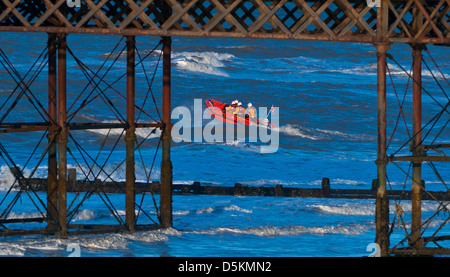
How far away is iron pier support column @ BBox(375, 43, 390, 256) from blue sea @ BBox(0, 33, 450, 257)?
0.44m

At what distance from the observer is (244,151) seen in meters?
47.8

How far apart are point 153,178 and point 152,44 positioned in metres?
49.8

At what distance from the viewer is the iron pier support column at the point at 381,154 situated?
17042mm

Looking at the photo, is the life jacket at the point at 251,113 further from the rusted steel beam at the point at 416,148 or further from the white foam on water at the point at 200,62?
the rusted steel beam at the point at 416,148

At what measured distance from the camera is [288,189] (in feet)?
95.2

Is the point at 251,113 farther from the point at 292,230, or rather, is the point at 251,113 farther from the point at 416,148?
the point at 416,148

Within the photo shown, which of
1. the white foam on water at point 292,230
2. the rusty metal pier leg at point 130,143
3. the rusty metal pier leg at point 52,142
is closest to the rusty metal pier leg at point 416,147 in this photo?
the white foam on water at point 292,230

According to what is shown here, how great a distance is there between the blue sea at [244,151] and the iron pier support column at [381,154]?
441mm

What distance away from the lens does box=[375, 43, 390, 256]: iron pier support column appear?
55.9 feet

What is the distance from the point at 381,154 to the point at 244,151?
3081 cm

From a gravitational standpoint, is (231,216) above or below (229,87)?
below

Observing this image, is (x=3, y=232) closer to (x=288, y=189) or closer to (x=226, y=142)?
(x=288, y=189)

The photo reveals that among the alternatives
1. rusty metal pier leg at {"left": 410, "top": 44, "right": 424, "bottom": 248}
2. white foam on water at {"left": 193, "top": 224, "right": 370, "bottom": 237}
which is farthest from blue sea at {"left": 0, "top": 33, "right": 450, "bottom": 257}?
rusty metal pier leg at {"left": 410, "top": 44, "right": 424, "bottom": 248}
